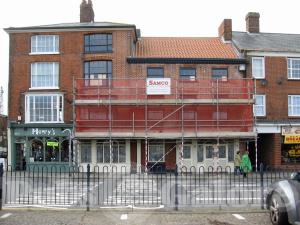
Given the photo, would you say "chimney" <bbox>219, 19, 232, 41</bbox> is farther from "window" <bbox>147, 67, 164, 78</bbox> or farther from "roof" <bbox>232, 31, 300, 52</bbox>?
"window" <bbox>147, 67, 164, 78</bbox>

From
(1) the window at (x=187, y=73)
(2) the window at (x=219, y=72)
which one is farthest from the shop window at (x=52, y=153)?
(2) the window at (x=219, y=72)

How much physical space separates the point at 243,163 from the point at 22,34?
20.0 meters

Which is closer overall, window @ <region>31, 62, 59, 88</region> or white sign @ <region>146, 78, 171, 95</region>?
white sign @ <region>146, 78, 171, 95</region>

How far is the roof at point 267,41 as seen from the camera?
37438 millimetres

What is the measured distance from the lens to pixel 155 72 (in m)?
36.8

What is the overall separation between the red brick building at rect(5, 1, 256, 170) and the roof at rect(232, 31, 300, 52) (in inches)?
57.3

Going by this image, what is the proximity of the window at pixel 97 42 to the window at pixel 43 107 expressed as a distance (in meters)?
4.33

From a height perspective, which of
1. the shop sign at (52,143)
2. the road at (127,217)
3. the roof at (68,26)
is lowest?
the road at (127,217)

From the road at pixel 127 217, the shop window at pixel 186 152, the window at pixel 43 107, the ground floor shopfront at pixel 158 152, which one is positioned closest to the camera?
the road at pixel 127 217

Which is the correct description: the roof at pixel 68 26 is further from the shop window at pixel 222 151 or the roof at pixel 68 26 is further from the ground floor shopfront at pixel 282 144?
the ground floor shopfront at pixel 282 144

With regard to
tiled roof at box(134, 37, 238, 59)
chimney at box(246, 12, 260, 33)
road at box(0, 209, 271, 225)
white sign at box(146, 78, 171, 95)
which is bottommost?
road at box(0, 209, 271, 225)

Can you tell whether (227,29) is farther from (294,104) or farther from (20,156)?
(20,156)

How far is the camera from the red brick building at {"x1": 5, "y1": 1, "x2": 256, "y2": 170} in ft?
112

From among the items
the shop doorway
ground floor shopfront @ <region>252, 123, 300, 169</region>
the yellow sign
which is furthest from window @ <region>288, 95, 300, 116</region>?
the shop doorway
